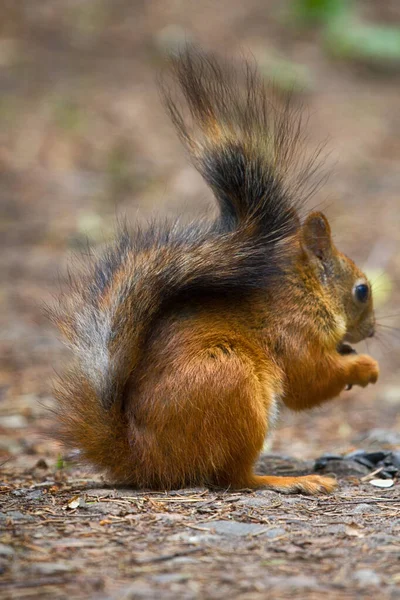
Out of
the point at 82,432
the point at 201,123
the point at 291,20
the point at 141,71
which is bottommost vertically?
the point at 82,432

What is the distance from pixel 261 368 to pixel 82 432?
0.78m

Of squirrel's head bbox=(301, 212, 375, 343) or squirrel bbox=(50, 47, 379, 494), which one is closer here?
squirrel bbox=(50, 47, 379, 494)

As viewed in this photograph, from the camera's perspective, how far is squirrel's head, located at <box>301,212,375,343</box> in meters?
4.04

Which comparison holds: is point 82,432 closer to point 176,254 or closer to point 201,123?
point 176,254

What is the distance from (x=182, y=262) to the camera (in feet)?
11.1

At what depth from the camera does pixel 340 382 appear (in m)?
3.89

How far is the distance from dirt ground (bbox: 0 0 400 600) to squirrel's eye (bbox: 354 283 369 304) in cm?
85

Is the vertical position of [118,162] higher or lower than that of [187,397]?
higher

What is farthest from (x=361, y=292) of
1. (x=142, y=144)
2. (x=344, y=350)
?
(x=142, y=144)

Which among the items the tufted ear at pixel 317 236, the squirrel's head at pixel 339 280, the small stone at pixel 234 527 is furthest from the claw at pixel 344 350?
the small stone at pixel 234 527

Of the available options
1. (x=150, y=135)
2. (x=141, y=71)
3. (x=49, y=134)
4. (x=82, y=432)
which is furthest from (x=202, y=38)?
(x=82, y=432)

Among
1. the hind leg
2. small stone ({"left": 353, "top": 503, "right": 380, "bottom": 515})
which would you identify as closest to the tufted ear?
the hind leg

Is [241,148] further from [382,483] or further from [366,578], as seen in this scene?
[366,578]

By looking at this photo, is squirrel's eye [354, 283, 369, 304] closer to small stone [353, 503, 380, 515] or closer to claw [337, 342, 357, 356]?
claw [337, 342, 357, 356]
